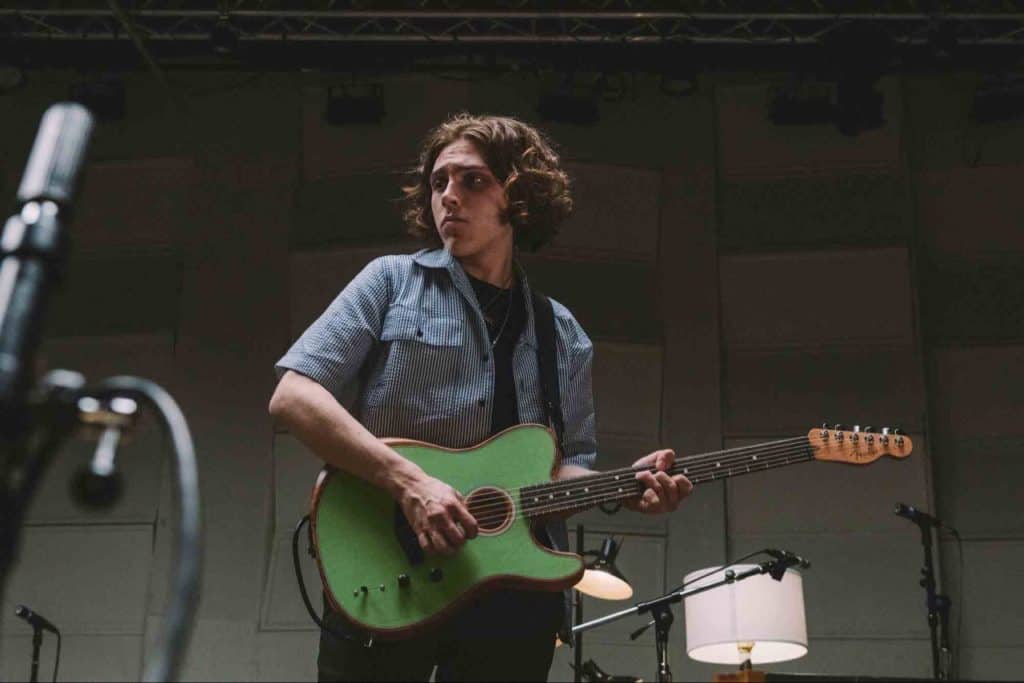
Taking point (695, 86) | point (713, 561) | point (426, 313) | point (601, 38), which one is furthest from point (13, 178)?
point (426, 313)

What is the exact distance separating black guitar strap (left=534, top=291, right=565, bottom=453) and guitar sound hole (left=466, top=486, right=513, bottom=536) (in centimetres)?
22

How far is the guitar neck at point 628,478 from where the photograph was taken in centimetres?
257

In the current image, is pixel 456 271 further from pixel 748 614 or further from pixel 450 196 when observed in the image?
pixel 748 614

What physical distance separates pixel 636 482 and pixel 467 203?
31.9 inches

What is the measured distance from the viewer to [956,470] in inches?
292

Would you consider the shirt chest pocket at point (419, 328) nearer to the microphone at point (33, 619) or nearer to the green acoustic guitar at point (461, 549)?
the green acoustic guitar at point (461, 549)

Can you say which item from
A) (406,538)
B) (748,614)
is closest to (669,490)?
(406,538)

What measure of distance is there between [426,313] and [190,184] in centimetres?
593

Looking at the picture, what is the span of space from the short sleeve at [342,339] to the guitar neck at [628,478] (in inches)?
19.0

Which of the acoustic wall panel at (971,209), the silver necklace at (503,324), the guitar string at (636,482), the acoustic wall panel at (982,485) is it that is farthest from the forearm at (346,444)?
the acoustic wall panel at (971,209)

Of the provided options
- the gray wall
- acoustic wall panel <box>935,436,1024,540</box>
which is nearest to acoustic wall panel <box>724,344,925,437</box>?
the gray wall

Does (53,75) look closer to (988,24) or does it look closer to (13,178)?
(13,178)

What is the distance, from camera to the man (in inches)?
92.8

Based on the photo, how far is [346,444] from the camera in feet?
7.88
